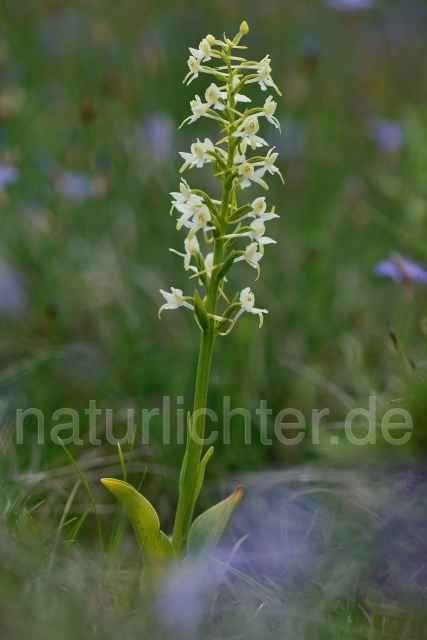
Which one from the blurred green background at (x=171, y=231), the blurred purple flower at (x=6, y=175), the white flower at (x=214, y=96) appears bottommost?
the blurred green background at (x=171, y=231)

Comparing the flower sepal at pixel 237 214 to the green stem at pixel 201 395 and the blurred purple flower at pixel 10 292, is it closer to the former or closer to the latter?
the green stem at pixel 201 395

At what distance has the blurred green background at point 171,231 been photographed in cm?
174

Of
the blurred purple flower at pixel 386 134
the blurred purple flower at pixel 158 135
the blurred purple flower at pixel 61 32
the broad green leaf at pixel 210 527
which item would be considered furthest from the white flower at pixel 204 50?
the blurred purple flower at pixel 386 134

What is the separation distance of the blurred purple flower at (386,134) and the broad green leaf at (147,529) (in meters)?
2.35

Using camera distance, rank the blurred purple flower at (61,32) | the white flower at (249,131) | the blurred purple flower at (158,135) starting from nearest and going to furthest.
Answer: the white flower at (249,131), the blurred purple flower at (158,135), the blurred purple flower at (61,32)

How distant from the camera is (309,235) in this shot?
2662mm

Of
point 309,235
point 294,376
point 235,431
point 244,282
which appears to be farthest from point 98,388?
point 309,235

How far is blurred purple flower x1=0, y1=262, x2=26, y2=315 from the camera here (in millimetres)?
1990

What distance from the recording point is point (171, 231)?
100 inches

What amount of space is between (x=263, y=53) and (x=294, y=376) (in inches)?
74.4

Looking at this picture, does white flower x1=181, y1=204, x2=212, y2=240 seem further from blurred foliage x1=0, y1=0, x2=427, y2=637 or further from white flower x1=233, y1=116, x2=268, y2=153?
blurred foliage x1=0, y1=0, x2=427, y2=637

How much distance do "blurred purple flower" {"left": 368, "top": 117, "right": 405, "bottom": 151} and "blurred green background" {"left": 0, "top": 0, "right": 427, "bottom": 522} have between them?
0.03 ft

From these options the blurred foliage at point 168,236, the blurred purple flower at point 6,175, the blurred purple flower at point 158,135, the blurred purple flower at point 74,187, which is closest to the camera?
the blurred foliage at point 168,236

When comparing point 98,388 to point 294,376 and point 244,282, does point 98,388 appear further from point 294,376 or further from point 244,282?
point 244,282
